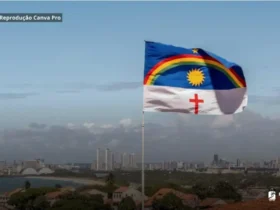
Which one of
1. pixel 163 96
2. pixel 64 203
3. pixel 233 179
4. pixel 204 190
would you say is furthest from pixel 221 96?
pixel 233 179

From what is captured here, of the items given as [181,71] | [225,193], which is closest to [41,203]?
[225,193]

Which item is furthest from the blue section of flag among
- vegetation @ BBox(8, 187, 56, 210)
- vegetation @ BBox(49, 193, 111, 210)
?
→ vegetation @ BBox(8, 187, 56, 210)

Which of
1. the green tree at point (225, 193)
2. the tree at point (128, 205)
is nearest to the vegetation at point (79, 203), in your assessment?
the tree at point (128, 205)

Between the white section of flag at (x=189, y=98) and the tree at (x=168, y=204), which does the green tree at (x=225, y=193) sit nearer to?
the tree at (x=168, y=204)

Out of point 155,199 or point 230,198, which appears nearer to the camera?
point 155,199

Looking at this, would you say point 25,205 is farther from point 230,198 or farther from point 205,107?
point 205,107

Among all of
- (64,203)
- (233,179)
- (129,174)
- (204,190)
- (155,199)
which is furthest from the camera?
(129,174)

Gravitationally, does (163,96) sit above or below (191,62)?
below
